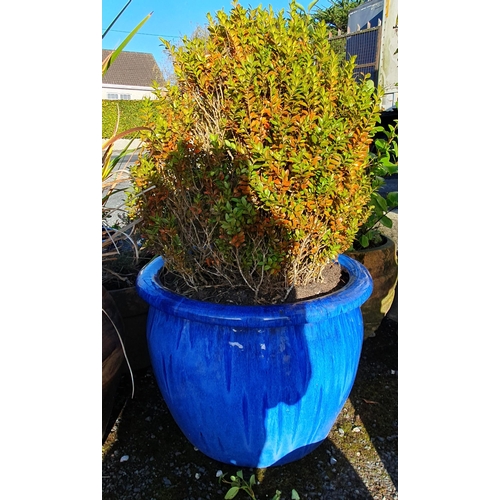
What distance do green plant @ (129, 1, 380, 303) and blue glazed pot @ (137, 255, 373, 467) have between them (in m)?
0.18

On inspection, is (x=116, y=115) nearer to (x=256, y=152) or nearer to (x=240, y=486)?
(x=256, y=152)

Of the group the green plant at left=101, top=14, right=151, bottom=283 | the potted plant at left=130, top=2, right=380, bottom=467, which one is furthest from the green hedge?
the potted plant at left=130, top=2, right=380, bottom=467

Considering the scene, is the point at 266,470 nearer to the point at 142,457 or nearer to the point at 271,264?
the point at 142,457

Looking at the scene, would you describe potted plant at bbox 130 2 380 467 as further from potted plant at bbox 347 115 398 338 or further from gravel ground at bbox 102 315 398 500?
potted plant at bbox 347 115 398 338

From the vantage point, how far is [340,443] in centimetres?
194

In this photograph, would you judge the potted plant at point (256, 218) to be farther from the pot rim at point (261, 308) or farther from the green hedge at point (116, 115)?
the green hedge at point (116, 115)

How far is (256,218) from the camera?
4.80ft

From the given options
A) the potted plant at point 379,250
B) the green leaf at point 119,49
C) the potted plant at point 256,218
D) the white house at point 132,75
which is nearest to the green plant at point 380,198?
the potted plant at point 379,250

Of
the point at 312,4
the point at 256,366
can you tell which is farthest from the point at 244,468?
the point at 312,4

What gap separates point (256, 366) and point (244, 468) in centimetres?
62

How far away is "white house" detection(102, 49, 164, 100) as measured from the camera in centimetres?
174
